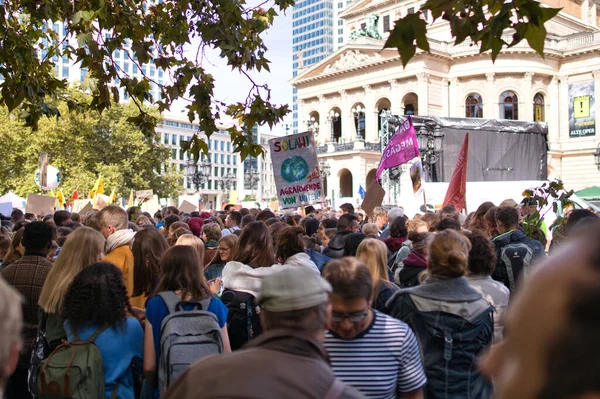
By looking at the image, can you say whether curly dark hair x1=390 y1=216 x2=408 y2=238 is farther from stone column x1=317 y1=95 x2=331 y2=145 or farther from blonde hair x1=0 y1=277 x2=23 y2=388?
stone column x1=317 y1=95 x2=331 y2=145

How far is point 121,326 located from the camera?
11.9 ft

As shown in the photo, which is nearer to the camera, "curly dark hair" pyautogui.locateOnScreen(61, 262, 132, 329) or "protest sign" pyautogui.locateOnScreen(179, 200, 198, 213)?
"curly dark hair" pyautogui.locateOnScreen(61, 262, 132, 329)

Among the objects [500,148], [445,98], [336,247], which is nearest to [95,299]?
[336,247]

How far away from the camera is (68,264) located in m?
4.08

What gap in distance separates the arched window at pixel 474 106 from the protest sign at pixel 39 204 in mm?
41099

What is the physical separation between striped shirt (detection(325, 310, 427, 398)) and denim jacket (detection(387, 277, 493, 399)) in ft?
1.57

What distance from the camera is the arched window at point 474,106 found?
1954 inches

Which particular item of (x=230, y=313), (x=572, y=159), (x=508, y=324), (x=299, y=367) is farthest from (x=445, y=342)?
(x=572, y=159)

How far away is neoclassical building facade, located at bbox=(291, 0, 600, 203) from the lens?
155 ft

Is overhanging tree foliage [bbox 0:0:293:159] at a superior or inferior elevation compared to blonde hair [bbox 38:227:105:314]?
superior

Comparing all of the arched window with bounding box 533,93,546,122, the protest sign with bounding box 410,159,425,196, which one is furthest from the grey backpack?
the arched window with bounding box 533,93,546,122

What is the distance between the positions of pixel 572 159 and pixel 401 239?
4596cm

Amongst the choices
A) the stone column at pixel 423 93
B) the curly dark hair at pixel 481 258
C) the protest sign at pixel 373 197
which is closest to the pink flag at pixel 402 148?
the protest sign at pixel 373 197

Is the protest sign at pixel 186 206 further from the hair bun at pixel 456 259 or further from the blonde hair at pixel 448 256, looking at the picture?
the hair bun at pixel 456 259
